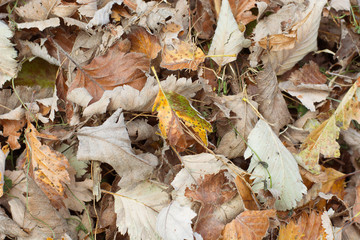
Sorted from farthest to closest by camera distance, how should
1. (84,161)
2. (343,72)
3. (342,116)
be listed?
(343,72)
(342,116)
(84,161)

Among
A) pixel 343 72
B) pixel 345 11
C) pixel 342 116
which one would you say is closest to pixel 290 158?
pixel 342 116

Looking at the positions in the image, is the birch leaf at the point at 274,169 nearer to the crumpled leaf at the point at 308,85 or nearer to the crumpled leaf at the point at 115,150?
the crumpled leaf at the point at 308,85

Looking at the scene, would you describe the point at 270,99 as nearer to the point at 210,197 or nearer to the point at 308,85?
the point at 308,85

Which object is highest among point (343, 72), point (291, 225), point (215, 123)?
point (343, 72)

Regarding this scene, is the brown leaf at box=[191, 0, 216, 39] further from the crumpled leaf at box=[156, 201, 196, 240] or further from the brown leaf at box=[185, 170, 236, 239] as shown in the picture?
the crumpled leaf at box=[156, 201, 196, 240]

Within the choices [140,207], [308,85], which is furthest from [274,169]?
[140,207]

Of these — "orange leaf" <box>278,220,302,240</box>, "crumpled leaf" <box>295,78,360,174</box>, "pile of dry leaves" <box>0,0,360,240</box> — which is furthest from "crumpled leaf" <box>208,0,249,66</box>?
"orange leaf" <box>278,220,302,240</box>

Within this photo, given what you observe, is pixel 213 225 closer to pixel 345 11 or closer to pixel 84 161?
pixel 84 161
